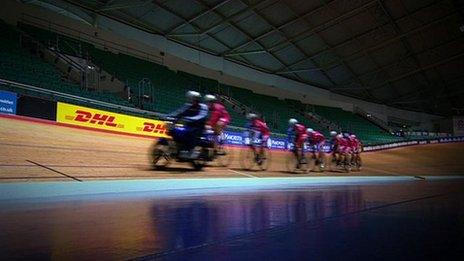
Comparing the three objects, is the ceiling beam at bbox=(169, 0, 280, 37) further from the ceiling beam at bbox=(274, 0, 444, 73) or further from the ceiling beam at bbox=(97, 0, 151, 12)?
the ceiling beam at bbox=(274, 0, 444, 73)

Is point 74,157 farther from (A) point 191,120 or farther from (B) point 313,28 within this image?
(B) point 313,28

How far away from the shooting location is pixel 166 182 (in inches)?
406

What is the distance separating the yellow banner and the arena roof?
8.68m

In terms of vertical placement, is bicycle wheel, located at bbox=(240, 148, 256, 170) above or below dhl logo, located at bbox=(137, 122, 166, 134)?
below

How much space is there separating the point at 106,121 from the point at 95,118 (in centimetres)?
55

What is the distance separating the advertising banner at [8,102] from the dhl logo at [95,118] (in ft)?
6.82

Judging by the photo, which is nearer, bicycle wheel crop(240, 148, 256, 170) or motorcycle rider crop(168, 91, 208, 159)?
motorcycle rider crop(168, 91, 208, 159)

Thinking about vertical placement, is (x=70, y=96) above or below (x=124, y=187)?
above

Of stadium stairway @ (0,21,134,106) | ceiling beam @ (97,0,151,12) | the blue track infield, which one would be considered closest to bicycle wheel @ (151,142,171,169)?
the blue track infield

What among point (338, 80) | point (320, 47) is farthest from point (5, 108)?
point (338, 80)

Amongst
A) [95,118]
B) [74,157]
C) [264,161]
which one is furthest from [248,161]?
[74,157]

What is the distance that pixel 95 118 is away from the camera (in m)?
16.8

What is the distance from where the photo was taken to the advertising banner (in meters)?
13.7

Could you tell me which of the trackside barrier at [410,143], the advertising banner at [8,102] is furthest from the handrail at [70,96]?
the trackside barrier at [410,143]
